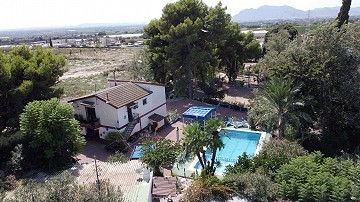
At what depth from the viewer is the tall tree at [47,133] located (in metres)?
19.0

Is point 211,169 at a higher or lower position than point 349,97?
lower

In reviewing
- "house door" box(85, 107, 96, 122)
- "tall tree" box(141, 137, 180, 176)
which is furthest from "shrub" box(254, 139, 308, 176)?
"house door" box(85, 107, 96, 122)

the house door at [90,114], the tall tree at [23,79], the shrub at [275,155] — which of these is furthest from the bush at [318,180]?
the tall tree at [23,79]

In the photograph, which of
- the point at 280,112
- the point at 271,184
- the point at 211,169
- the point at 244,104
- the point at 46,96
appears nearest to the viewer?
the point at 271,184

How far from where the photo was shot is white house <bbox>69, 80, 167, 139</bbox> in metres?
24.8

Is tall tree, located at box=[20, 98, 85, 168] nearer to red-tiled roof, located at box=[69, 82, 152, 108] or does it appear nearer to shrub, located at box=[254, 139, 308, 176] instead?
red-tiled roof, located at box=[69, 82, 152, 108]

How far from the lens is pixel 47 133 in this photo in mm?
18953

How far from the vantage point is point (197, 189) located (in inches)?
604

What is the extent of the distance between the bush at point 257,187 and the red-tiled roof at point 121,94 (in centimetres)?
1218

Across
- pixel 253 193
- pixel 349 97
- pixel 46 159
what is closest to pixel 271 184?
pixel 253 193

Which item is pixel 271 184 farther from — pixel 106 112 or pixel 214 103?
pixel 214 103

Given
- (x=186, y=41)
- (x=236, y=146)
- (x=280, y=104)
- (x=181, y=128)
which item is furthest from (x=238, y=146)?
(x=186, y=41)

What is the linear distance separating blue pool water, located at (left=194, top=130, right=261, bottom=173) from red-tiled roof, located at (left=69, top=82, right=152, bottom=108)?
8.19 metres

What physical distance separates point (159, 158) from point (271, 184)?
6705 millimetres
